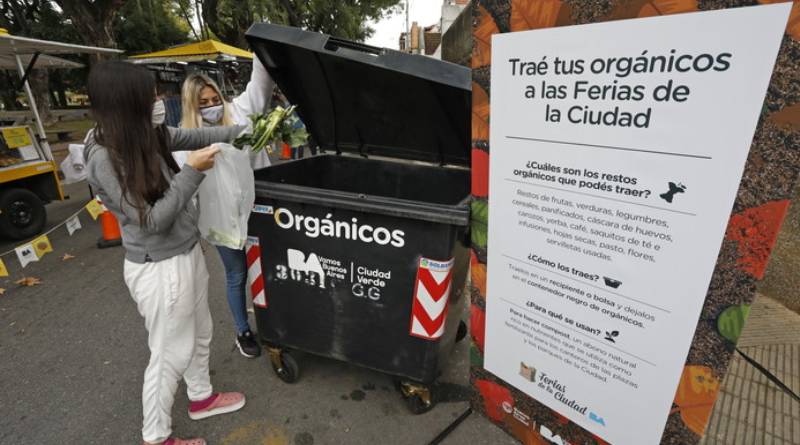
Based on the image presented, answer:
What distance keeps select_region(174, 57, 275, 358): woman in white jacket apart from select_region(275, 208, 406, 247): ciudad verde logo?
0.60 m

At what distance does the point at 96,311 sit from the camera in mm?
3410

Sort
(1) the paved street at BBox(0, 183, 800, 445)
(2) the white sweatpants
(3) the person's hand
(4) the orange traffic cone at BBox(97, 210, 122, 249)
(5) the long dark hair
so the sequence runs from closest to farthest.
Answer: (5) the long dark hair, (3) the person's hand, (2) the white sweatpants, (1) the paved street at BBox(0, 183, 800, 445), (4) the orange traffic cone at BBox(97, 210, 122, 249)

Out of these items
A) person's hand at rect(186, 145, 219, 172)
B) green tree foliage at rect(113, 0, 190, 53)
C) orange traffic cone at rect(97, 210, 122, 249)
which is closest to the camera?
person's hand at rect(186, 145, 219, 172)

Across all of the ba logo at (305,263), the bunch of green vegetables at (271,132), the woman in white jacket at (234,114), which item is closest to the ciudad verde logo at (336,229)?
the ba logo at (305,263)

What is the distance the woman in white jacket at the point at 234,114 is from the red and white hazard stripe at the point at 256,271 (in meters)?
0.26

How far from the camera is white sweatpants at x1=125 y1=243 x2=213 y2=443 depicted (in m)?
1.79

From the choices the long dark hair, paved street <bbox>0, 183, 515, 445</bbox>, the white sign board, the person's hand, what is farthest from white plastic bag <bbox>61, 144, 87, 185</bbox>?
the white sign board

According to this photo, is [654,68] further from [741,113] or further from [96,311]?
[96,311]

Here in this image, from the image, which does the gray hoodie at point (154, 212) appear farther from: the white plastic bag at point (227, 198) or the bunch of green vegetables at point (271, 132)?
the bunch of green vegetables at point (271, 132)

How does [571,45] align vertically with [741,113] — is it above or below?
above

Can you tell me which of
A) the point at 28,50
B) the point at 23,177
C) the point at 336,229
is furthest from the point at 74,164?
the point at 336,229

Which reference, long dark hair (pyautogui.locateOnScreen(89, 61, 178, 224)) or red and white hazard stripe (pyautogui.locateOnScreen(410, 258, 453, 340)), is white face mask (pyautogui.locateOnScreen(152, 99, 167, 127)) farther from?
red and white hazard stripe (pyautogui.locateOnScreen(410, 258, 453, 340))

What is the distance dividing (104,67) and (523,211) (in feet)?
5.47

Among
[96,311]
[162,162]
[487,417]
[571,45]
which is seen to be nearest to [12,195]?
[96,311]
